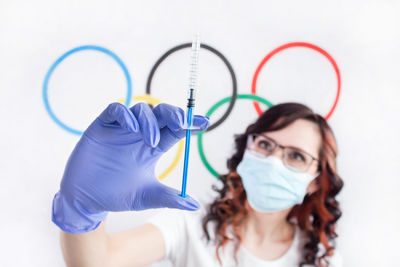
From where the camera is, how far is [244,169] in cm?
144

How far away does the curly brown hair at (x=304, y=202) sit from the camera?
1.50 m

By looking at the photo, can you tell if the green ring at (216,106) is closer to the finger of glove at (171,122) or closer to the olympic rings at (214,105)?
the olympic rings at (214,105)

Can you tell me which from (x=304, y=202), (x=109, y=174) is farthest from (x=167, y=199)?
(x=304, y=202)

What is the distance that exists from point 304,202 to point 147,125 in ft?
3.29

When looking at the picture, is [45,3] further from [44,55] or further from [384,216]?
[384,216]

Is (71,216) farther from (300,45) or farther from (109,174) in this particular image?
(300,45)

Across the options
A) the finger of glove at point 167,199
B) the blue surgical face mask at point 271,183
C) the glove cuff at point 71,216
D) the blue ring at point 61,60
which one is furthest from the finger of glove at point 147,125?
the blue ring at point 61,60

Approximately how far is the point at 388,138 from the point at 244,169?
2.35 feet

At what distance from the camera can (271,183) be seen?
138 cm

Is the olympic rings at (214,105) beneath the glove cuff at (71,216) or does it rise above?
above

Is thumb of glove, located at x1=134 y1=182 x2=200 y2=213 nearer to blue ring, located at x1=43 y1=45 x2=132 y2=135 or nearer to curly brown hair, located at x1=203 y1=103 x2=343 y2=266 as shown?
curly brown hair, located at x1=203 y1=103 x2=343 y2=266

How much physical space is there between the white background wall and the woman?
0.15m

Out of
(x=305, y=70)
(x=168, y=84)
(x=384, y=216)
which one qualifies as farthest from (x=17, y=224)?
(x=384, y=216)

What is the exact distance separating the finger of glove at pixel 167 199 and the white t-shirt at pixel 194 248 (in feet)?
1.58
